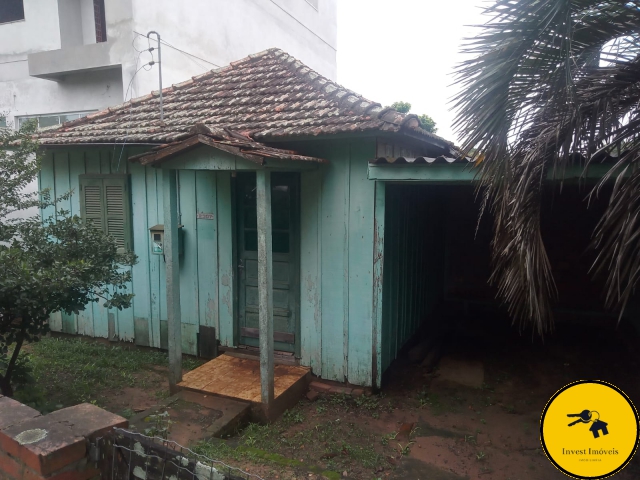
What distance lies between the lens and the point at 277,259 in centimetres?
578

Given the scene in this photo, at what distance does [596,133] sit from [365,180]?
2447 mm

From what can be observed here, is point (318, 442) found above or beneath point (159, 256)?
beneath

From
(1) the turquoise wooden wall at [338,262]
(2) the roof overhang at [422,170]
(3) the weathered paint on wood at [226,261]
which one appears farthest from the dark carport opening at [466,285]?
(3) the weathered paint on wood at [226,261]

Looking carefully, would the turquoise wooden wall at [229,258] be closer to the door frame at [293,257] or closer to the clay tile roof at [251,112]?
the door frame at [293,257]

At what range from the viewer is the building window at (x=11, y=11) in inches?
436

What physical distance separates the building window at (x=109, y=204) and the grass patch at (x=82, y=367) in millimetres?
1524

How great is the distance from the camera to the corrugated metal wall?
227 inches

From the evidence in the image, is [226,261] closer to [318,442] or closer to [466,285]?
[318,442]

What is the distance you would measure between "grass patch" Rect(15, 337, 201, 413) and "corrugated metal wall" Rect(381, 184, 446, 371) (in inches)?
107

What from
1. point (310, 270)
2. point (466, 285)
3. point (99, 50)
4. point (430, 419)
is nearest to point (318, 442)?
point (430, 419)

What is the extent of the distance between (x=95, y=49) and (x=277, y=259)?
684 cm

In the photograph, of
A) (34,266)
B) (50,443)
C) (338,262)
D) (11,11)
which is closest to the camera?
(50,443)

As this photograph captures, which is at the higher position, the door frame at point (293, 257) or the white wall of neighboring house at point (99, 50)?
the white wall of neighboring house at point (99, 50)

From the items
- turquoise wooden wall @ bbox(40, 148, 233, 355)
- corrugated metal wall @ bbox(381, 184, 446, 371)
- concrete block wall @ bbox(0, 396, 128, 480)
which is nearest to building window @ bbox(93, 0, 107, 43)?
turquoise wooden wall @ bbox(40, 148, 233, 355)
